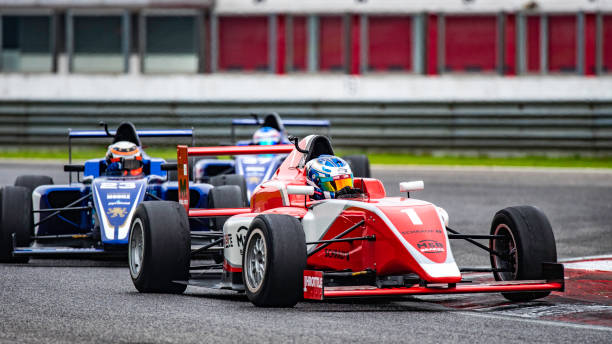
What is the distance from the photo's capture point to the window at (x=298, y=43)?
107ft

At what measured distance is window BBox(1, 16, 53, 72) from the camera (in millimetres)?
32875

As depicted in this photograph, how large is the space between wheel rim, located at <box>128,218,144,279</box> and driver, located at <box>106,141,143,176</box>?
3.63 m

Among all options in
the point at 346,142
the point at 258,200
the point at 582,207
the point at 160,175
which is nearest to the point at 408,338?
the point at 258,200

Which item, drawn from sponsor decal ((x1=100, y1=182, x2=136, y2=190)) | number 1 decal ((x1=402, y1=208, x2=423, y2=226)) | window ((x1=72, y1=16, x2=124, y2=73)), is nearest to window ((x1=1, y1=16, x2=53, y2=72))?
window ((x1=72, y1=16, x2=124, y2=73))

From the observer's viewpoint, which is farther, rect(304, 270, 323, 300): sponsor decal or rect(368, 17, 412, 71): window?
rect(368, 17, 412, 71): window

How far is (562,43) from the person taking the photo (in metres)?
31.9

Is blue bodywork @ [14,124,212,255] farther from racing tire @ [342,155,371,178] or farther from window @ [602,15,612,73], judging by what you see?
window @ [602,15,612,73]

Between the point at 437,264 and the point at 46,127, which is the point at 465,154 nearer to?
the point at 46,127

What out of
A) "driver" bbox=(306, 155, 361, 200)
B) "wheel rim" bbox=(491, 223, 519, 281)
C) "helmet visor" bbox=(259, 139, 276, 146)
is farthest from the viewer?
"helmet visor" bbox=(259, 139, 276, 146)

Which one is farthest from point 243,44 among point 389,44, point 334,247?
point 334,247

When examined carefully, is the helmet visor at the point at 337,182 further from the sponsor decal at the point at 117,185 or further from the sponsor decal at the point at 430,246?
the sponsor decal at the point at 117,185

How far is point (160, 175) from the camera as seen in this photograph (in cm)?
1593

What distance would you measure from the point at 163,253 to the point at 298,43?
72.9 ft

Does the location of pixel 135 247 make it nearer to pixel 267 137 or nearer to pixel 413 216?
pixel 413 216
